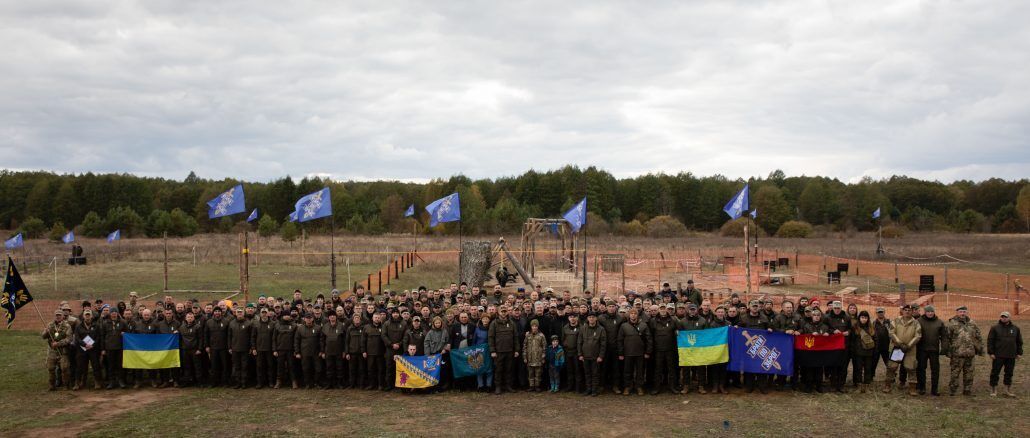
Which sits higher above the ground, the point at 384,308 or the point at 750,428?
the point at 384,308

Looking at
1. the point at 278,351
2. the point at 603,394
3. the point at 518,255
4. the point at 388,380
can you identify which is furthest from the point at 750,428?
the point at 518,255

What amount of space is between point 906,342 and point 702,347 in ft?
11.1

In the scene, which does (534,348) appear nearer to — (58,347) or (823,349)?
(823,349)

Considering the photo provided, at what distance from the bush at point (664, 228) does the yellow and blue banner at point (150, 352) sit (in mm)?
70082

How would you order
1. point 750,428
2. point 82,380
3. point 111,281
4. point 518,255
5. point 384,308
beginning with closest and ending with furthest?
point 750,428, point 82,380, point 384,308, point 111,281, point 518,255

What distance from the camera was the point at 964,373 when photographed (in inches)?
478

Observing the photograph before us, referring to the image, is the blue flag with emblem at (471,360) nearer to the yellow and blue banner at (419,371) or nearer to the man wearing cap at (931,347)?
the yellow and blue banner at (419,371)

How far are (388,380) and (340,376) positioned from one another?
961mm

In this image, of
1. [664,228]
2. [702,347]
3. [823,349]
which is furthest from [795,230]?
[702,347]

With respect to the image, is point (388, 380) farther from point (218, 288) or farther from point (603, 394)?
point (218, 288)

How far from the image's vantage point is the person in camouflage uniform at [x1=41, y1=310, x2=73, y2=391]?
527 inches

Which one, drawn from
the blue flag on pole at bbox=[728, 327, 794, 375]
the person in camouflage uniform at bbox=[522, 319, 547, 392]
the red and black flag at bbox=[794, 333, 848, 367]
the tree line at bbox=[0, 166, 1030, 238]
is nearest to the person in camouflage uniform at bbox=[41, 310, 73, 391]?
the person in camouflage uniform at bbox=[522, 319, 547, 392]

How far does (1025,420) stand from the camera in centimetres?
1058

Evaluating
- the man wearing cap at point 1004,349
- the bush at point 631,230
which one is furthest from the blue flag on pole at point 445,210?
the bush at point 631,230
